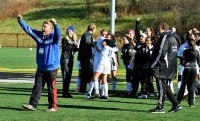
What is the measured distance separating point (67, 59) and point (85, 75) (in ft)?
4.36

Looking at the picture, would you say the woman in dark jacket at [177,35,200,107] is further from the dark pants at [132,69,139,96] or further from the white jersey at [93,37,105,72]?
the dark pants at [132,69,139,96]

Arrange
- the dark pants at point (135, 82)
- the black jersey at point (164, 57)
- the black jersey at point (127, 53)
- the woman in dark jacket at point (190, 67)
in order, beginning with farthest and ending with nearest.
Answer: the black jersey at point (127, 53)
the dark pants at point (135, 82)
the woman in dark jacket at point (190, 67)
the black jersey at point (164, 57)

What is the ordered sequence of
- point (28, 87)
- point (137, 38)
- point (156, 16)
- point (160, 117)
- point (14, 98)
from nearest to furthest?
point (160, 117), point (14, 98), point (137, 38), point (28, 87), point (156, 16)

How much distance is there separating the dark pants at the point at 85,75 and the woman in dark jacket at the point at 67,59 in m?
0.83

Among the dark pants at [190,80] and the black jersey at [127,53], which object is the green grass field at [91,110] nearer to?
the dark pants at [190,80]

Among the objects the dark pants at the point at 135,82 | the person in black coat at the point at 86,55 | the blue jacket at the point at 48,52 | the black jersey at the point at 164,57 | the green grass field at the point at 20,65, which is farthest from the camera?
the green grass field at the point at 20,65

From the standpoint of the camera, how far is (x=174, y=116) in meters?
12.1

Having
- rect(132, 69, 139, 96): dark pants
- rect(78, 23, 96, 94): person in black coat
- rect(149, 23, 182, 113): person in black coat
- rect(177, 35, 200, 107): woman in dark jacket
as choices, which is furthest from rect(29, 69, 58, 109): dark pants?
rect(132, 69, 139, 96): dark pants

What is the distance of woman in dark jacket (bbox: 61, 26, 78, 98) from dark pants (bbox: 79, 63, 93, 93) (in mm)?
826

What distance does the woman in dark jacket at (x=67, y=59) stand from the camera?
15530 mm

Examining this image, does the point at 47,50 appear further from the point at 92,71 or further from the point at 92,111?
the point at 92,71

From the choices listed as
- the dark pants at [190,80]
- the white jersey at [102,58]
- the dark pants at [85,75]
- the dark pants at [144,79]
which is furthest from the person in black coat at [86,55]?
the dark pants at [190,80]

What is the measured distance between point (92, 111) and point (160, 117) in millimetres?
1614

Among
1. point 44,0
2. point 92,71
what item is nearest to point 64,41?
point 92,71
